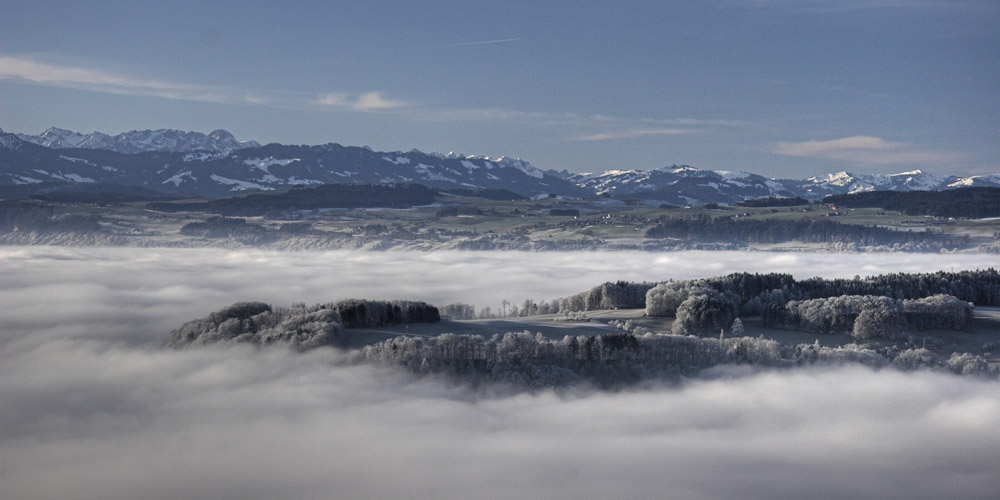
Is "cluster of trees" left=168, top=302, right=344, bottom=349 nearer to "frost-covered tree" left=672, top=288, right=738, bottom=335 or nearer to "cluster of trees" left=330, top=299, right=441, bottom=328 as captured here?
"cluster of trees" left=330, top=299, right=441, bottom=328

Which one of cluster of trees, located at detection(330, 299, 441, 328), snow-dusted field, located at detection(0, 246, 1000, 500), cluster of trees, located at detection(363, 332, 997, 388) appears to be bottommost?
snow-dusted field, located at detection(0, 246, 1000, 500)

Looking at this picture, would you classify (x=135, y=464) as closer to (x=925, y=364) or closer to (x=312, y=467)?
(x=312, y=467)

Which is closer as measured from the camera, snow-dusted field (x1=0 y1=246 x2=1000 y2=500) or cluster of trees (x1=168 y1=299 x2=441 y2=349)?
snow-dusted field (x1=0 y1=246 x2=1000 y2=500)

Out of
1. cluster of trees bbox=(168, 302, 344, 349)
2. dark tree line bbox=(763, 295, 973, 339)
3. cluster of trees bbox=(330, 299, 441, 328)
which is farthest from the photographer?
dark tree line bbox=(763, 295, 973, 339)

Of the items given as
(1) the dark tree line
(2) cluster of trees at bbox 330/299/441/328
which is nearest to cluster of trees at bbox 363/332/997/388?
(1) the dark tree line

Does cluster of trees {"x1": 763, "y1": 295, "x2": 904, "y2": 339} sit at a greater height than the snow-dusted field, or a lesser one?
greater

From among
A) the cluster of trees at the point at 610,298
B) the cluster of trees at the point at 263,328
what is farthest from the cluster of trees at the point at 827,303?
the cluster of trees at the point at 263,328

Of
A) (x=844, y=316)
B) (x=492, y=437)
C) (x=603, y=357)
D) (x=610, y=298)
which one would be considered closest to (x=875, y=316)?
(x=844, y=316)

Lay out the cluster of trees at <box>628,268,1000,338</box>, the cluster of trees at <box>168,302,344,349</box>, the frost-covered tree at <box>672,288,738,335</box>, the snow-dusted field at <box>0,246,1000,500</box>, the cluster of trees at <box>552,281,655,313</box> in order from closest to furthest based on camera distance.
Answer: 1. the snow-dusted field at <box>0,246,1000,500</box>
2. the cluster of trees at <box>168,302,344,349</box>
3. the cluster of trees at <box>628,268,1000,338</box>
4. the frost-covered tree at <box>672,288,738,335</box>
5. the cluster of trees at <box>552,281,655,313</box>

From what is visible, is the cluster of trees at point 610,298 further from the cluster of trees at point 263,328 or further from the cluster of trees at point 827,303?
the cluster of trees at point 263,328
